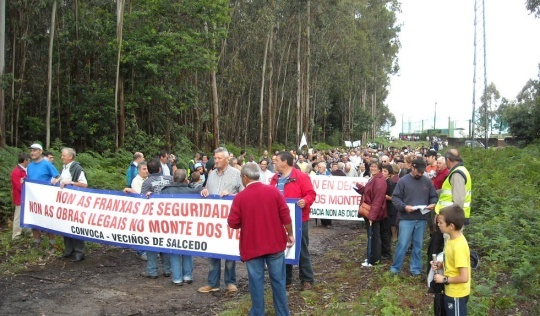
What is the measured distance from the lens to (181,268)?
331 inches

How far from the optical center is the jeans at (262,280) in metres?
5.98

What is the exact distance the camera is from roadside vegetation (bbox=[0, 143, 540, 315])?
686cm

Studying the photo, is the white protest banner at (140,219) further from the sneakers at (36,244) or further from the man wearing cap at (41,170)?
the sneakers at (36,244)

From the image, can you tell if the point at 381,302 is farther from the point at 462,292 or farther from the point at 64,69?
the point at 64,69

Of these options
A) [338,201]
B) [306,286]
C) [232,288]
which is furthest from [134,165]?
[338,201]

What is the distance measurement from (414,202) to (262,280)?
10.7ft

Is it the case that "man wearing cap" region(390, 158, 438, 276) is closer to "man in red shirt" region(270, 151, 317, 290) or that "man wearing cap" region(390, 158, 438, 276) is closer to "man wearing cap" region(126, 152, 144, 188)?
"man in red shirt" region(270, 151, 317, 290)

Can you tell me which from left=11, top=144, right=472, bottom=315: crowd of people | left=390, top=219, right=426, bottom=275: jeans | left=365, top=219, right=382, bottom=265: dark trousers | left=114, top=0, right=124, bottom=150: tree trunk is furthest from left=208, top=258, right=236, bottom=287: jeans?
left=114, top=0, right=124, bottom=150: tree trunk

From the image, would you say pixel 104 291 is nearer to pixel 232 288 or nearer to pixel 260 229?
pixel 232 288

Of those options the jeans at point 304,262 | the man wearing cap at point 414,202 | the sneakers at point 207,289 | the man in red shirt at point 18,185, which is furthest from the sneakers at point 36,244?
the man wearing cap at point 414,202

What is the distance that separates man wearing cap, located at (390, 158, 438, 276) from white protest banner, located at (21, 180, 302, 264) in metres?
1.79

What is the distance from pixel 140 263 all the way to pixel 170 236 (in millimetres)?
1771

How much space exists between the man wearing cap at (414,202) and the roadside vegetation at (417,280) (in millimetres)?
615

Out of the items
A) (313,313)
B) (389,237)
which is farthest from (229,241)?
(389,237)
